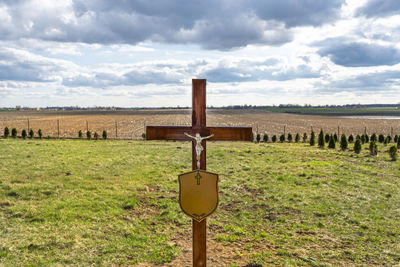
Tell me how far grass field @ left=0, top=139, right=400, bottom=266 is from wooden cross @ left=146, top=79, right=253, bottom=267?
1.21 metres

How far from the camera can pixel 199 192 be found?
12.8ft

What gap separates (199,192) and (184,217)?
3.77 metres

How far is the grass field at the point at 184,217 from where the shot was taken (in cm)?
544

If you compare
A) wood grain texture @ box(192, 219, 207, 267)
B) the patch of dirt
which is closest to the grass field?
the patch of dirt

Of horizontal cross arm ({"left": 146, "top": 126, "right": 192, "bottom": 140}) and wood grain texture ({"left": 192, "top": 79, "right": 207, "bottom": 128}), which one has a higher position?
wood grain texture ({"left": 192, "top": 79, "right": 207, "bottom": 128})

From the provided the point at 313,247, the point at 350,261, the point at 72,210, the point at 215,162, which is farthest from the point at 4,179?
the point at 350,261

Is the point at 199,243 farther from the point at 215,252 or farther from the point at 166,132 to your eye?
the point at 166,132

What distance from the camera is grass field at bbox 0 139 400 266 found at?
5.44 meters

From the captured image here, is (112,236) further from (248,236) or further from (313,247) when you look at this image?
(313,247)

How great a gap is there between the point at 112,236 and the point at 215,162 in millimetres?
8405

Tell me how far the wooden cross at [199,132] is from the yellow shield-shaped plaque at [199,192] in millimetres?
327

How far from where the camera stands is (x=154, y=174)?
38.0 feet

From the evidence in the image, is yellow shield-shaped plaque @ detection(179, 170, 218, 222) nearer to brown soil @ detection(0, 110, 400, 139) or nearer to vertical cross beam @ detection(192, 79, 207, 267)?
vertical cross beam @ detection(192, 79, 207, 267)

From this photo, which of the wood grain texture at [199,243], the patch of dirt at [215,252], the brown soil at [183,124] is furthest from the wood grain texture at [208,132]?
the brown soil at [183,124]
